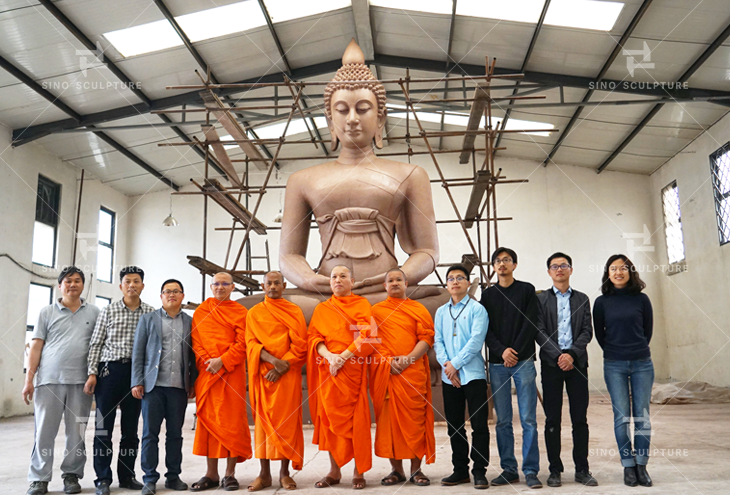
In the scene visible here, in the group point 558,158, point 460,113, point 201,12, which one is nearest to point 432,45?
point 460,113

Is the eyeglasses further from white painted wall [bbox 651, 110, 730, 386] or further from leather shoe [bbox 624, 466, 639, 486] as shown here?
white painted wall [bbox 651, 110, 730, 386]

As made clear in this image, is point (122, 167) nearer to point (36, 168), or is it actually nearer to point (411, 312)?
point (36, 168)

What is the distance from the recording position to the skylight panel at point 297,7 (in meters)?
9.62

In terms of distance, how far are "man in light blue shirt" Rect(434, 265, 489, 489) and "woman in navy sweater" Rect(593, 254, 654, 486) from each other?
762 millimetres

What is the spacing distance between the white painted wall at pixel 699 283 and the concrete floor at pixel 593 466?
4.88 metres

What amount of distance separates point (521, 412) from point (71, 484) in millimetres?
2795

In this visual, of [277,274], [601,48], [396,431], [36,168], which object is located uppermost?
[601,48]

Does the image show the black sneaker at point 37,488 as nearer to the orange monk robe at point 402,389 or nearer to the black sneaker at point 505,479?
the orange monk robe at point 402,389

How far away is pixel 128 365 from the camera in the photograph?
13.0ft

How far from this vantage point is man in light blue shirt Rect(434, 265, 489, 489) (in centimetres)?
365

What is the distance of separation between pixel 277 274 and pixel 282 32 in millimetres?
7423

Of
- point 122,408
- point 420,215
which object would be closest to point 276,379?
point 122,408

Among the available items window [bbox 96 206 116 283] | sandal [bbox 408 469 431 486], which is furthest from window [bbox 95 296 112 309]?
sandal [bbox 408 469 431 486]

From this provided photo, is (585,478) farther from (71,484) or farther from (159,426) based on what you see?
(71,484)
